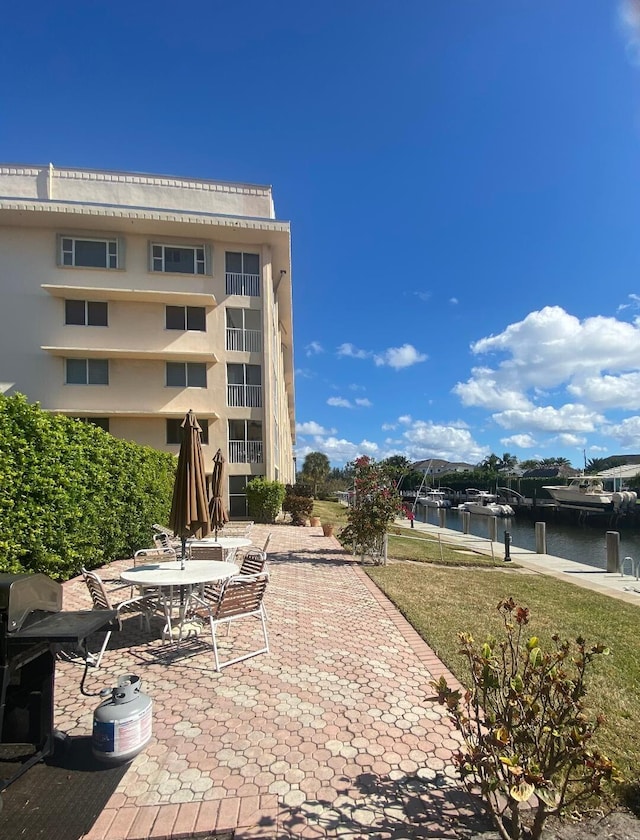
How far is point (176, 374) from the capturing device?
66.4ft

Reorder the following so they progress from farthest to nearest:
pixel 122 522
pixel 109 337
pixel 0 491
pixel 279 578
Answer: pixel 109 337 < pixel 122 522 < pixel 279 578 < pixel 0 491

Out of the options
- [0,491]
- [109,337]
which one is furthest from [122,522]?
[109,337]

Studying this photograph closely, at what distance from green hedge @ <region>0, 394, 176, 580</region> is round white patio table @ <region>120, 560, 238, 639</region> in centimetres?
219

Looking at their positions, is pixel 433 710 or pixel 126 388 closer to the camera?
pixel 433 710

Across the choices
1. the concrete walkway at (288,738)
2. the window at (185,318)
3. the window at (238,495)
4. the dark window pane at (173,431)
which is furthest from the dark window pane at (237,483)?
the concrete walkway at (288,738)

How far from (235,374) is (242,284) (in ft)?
14.3

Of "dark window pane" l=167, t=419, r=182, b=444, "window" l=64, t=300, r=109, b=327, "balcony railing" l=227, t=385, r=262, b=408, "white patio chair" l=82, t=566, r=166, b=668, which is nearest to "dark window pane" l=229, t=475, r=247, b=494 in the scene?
"dark window pane" l=167, t=419, r=182, b=444

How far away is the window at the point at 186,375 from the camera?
20.2 metres

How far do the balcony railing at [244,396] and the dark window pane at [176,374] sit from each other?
6.97 ft

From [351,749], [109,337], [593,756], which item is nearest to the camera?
[593,756]

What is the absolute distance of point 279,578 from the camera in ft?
28.7

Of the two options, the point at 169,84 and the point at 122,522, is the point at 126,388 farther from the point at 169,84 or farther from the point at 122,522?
the point at 169,84

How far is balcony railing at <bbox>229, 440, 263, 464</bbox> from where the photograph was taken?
802 inches

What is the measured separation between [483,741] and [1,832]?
2638mm
